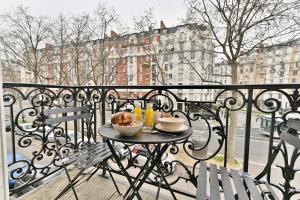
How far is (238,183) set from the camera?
3.43 feet

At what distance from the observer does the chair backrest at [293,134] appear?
0.96 meters

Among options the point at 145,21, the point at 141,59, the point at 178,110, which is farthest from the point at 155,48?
the point at 178,110

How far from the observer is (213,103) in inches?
57.7

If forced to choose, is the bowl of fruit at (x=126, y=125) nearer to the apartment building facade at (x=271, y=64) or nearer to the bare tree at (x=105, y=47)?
the apartment building facade at (x=271, y=64)

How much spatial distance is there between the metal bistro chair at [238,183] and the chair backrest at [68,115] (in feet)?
4.11

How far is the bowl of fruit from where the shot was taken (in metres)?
1.10

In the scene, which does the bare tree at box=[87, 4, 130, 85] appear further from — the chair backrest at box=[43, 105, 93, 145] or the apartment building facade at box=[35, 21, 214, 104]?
the chair backrest at box=[43, 105, 93, 145]

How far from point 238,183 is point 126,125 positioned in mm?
771

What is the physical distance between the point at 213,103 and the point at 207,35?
6.49 m

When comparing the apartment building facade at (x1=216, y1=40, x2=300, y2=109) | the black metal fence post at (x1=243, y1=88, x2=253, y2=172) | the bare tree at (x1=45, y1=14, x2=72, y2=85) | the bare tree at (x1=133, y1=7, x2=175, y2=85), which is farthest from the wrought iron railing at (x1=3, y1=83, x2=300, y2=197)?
the bare tree at (x1=45, y1=14, x2=72, y2=85)

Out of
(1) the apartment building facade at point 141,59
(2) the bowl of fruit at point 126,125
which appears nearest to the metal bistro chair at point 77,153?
(2) the bowl of fruit at point 126,125

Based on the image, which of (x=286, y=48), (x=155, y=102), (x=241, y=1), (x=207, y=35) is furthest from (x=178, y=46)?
(x=155, y=102)

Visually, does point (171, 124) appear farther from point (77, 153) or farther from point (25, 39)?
point (25, 39)

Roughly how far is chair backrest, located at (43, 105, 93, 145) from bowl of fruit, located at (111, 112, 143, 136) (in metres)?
0.66
